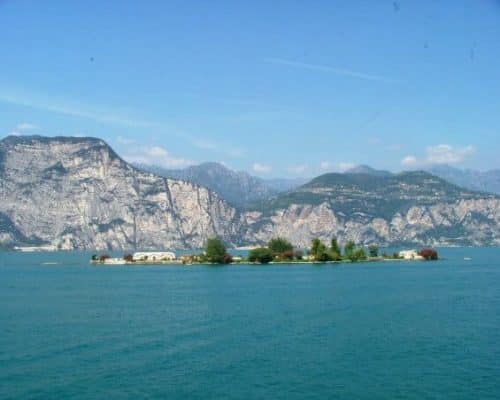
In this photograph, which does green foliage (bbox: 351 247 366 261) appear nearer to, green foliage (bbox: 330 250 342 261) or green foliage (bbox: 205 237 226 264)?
green foliage (bbox: 330 250 342 261)

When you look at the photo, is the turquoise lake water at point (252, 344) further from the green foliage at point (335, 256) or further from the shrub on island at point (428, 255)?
the shrub on island at point (428, 255)

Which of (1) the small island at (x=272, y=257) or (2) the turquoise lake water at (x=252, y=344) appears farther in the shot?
(1) the small island at (x=272, y=257)

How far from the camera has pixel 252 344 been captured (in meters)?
32.0

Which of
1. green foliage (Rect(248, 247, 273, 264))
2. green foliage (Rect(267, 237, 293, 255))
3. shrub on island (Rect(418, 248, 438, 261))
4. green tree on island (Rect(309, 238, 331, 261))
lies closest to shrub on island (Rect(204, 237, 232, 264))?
green foliage (Rect(248, 247, 273, 264))

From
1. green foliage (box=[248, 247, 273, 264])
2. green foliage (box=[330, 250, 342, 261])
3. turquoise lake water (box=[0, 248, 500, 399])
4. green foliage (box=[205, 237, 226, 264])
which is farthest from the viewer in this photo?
green foliage (box=[330, 250, 342, 261])

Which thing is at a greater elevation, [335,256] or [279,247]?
[279,247]

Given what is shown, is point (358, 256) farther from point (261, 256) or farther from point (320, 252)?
point (261, 256)

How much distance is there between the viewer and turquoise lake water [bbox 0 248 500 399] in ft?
80.5

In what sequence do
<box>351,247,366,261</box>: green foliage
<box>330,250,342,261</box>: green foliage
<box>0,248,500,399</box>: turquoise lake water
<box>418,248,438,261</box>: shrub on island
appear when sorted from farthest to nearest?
<box>418,248,438,261</box>: shrub on island
<box>351,247,366,261</box>: green foliage
<box>330,250,342,261</box>: green foliage
<box>0,248,500,399</box>: turquoise lake water

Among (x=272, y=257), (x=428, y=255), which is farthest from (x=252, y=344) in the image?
(x=428, y=255)

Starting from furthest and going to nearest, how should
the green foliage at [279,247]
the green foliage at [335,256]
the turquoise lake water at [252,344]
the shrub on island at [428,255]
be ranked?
1. the shrub on island at [428,255]
2. the green foliage at [279,247]
3. the green foliage at [335,256]
4. the turquoise lake water at [252,344]

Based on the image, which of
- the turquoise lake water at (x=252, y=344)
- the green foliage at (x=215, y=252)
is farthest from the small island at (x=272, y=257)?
the turquoise lake water at (x=252, y=344)

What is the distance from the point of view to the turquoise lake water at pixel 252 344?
2453cm

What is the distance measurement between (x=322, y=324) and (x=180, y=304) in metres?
12.8
